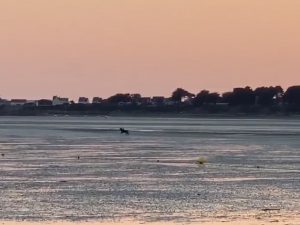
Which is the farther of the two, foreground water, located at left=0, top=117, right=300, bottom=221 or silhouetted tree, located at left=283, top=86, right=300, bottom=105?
silhouetted tree, located at left=283, top=86, right=300, bottom=105

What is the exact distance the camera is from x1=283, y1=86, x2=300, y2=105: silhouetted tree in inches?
7603

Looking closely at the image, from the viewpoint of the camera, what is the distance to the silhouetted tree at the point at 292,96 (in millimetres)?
193125

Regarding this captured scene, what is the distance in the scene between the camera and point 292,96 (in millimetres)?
193375

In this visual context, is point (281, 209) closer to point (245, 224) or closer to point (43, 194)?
point (245, 224)

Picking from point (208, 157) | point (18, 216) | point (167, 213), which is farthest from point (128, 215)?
point (208, 157)

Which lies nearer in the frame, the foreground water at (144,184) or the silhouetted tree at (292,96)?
the foreground water at (144,184)

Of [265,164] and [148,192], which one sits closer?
[148,192]

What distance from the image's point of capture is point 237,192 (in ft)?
105

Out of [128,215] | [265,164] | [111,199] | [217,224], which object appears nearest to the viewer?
[217,224]

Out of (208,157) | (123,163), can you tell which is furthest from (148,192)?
(208,157)

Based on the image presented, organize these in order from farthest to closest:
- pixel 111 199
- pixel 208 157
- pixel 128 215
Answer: pixel 208 157, pixel 111 199, pixel 128 215

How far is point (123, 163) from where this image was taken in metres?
45.1

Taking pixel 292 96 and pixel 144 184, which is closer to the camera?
pixel 144 184

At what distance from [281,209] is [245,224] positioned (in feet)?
10.1
